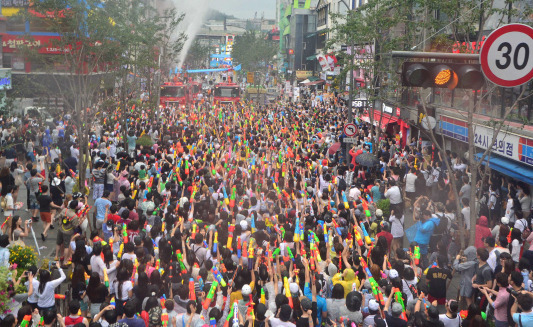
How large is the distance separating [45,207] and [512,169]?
36.3 ft

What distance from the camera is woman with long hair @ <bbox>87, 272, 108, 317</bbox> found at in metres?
7.50

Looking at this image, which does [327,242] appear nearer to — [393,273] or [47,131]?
[393,273]

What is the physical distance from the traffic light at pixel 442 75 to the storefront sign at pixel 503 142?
4.91 meters

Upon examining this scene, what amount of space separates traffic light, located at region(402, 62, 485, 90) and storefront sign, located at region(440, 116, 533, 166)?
4.91m

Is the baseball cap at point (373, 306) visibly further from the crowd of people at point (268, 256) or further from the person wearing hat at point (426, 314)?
the person wearing hat at point (426, 314)

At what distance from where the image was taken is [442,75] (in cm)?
654

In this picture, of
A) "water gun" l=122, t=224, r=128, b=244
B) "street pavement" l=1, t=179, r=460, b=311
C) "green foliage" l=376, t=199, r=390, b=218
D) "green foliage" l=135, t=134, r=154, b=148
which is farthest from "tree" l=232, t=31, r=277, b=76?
"water gun" l=122, t=224, r=128, b=244

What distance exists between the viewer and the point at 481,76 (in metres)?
6.60

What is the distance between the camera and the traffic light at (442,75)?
255 inches

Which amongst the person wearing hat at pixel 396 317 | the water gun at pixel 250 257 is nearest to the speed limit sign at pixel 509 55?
the person wearing hat at pixel 396 317

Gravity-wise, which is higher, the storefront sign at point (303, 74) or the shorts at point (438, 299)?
the storefront sign at point (303, 74)

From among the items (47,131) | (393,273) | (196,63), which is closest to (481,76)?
(393,273)

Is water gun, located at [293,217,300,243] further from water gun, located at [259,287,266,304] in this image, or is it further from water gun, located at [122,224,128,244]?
water gun, located at [122,224,128,244]

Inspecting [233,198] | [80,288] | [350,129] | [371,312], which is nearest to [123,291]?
[80,288]
